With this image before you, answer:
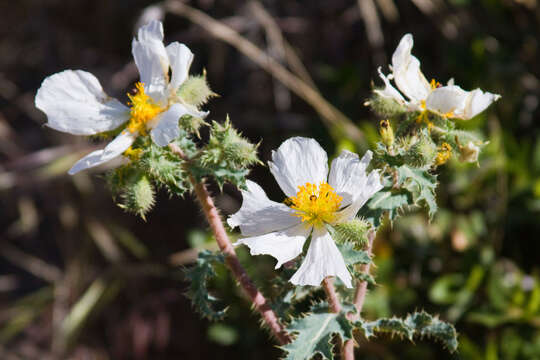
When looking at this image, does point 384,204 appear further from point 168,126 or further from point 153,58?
point 153,58

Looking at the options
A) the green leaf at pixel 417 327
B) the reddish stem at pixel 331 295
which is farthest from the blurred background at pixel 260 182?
the reddish stem at pixel 331 295

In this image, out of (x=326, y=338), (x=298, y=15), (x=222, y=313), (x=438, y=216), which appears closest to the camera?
(x=326, y=338)

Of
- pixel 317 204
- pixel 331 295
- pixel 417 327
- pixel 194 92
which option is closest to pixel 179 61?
pixel 194 92

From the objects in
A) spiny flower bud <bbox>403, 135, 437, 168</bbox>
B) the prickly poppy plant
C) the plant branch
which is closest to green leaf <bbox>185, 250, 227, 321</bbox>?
the prickly poppy plant

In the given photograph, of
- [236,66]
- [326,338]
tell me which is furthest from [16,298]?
[326,338]

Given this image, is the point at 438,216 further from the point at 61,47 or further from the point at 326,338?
the point at 61,47

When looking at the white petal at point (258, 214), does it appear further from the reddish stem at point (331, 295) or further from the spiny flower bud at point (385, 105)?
the spiny flower bud at point (385, 105)
